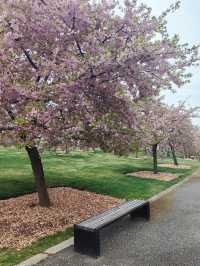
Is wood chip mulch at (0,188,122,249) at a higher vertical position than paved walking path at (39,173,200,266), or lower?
higher

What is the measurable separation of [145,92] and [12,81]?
12.7ft

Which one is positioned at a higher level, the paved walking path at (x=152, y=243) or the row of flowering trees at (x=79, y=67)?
the row of flowering trees at (x=79, y=67)

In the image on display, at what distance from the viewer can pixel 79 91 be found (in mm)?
7992

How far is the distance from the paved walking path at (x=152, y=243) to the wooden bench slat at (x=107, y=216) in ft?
1.82

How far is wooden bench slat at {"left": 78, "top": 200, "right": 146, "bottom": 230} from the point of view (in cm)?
697

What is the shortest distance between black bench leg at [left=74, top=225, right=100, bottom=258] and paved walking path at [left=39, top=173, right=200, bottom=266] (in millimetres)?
150

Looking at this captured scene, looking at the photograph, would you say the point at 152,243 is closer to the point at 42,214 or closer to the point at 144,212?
the point at 144,212

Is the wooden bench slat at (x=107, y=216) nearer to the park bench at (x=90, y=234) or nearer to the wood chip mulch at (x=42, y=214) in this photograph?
the park bench at (x=90, y=234)

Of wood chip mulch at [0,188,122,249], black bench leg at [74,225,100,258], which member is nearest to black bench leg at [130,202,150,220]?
wood chip mulch at [0,188,122,249]

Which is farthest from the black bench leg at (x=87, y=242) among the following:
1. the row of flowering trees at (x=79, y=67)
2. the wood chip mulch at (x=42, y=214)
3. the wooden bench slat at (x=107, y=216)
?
the row of flowering trees at (x=79, y=67)

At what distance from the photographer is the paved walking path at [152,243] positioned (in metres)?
6.39

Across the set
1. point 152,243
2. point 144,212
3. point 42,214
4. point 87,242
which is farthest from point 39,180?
point 152,243

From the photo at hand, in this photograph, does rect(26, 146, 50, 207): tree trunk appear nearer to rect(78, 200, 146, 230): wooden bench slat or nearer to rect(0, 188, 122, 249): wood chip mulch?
rect(0, 188, 122, 249): wood chip mulch

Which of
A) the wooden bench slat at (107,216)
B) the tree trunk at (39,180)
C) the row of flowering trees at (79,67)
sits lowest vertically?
the wooden bench slat at (107,216)
